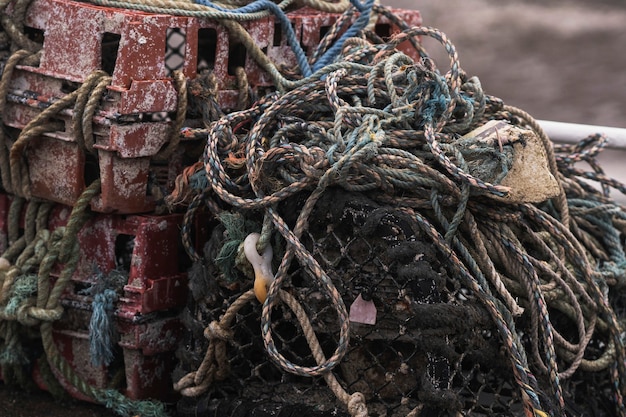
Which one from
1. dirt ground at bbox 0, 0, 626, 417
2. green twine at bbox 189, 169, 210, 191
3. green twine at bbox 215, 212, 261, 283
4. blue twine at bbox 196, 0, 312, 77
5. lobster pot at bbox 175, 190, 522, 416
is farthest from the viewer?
dirt ground at bbox 0, 0, 626, 417

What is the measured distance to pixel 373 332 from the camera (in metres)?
2.72

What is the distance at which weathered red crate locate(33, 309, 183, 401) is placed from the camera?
10.2 feet

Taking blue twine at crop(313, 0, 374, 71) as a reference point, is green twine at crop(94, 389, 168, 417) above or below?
below

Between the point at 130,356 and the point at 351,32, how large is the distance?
4.08 feet

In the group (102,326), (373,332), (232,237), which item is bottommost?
(102,326)

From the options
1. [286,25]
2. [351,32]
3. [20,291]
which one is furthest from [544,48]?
[20,291]

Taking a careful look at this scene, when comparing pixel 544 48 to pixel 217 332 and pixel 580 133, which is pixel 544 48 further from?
pixel 217 332

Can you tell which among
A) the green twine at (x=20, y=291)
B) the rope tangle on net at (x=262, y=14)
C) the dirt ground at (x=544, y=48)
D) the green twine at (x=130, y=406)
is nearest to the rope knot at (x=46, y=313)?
the green twine at (x=20, y=291)

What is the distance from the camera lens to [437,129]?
2812 mm

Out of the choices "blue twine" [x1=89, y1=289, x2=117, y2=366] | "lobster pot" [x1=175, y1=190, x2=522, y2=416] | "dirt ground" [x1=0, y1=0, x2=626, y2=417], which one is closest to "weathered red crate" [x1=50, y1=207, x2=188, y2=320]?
"blue twine" [x1=89, y1=289, x2=117, y2=366]

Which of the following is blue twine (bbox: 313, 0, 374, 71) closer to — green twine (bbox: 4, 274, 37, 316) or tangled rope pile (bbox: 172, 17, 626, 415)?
tangled rope pile (bbox: 172, 17, 626, 415)

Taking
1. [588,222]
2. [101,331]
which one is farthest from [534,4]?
[101,331]

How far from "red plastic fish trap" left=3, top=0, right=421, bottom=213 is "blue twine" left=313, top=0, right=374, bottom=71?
0.18 metres

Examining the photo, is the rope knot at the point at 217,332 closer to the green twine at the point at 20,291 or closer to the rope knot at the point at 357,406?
the rope knot at the point at 357,406
